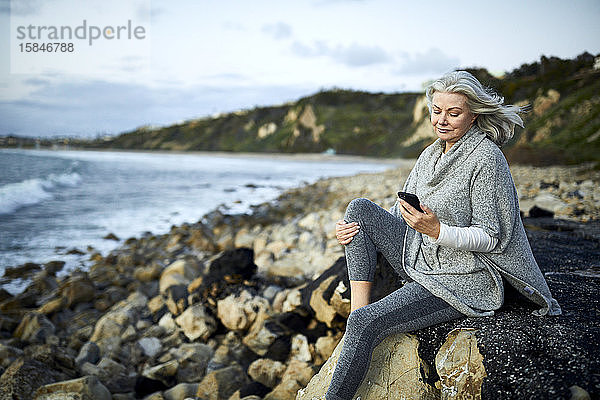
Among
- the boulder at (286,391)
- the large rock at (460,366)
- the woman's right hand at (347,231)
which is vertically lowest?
the boulder at (286,391)

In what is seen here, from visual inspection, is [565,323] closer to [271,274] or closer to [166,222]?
[271,274]

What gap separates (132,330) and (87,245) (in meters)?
5.72

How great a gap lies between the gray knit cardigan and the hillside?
→ 0.60 m

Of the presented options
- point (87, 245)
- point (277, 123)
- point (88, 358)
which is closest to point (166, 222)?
point (87, 245)

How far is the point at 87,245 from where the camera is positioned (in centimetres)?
983

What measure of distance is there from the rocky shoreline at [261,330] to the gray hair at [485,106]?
1111mm

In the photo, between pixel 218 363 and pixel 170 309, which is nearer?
pixel 218 363

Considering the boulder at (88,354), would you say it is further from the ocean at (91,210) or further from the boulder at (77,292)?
the ocean at (91,210)

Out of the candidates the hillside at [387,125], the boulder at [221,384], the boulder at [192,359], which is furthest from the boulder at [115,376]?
the hillside at [387,125]

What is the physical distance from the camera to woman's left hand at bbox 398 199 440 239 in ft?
7.67

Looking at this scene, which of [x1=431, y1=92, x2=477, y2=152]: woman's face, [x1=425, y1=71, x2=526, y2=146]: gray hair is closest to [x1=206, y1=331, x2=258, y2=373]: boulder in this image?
[x1=431, y1=92, x2=477, y2=152]: woman's face

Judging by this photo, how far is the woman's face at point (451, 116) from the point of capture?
2.44 m

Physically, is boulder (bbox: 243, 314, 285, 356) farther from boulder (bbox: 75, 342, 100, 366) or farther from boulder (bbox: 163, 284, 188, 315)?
boulder (bbox: 75, 342, 100, 366)

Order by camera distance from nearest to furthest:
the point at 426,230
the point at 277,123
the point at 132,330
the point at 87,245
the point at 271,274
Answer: the point at 426,230 → the point at 132,330 → the point at 271,274 → the point at 87,245 → the point at 277,123
